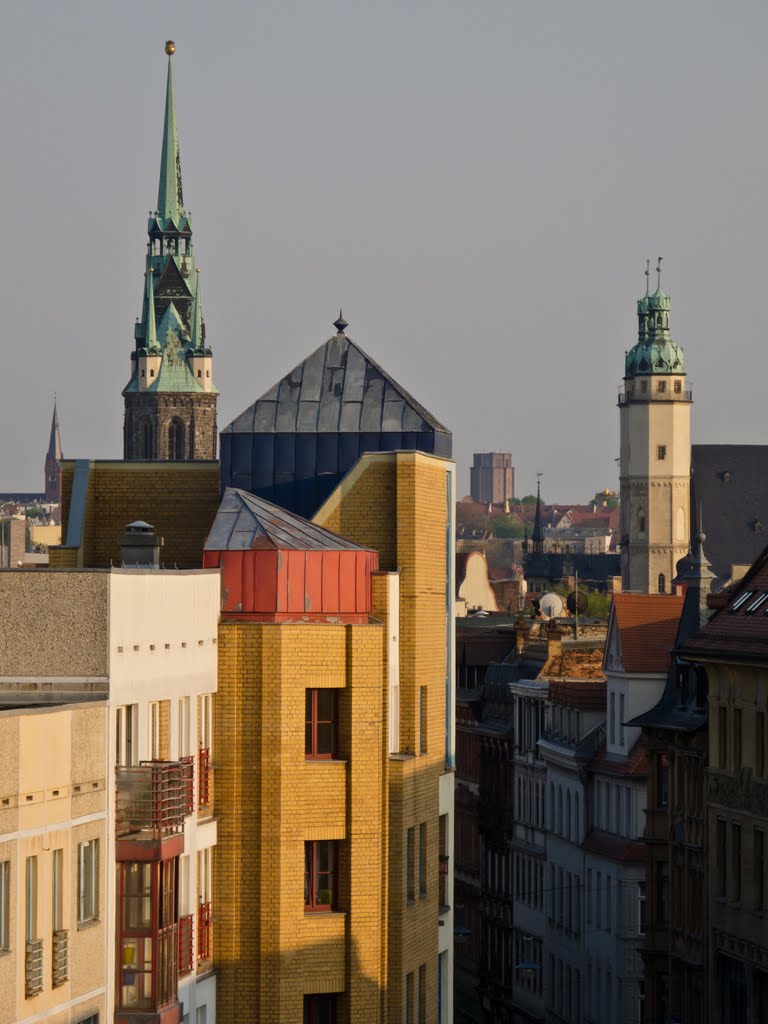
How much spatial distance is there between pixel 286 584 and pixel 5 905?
9.21 meters

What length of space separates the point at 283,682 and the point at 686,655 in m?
30.3

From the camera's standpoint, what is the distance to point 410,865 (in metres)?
42.7

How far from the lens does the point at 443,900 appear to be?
46.9 m

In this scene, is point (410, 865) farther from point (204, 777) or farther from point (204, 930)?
point (204, 777)

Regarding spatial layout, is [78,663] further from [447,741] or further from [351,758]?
[447,741]

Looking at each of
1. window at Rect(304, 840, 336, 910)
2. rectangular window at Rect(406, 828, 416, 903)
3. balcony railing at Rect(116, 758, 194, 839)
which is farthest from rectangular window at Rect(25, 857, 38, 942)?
rectangular window at Rect(406, 828, 416, 903)

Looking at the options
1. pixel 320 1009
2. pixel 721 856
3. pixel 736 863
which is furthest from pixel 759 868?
pixel 320 1009

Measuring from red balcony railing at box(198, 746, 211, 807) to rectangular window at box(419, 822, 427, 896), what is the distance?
6149 millimetres

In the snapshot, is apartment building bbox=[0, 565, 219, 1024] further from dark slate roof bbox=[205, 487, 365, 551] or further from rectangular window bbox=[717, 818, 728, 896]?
rectangular window bbox=[717, 818, 728, 896]

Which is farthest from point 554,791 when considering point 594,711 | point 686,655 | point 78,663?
point 78,663

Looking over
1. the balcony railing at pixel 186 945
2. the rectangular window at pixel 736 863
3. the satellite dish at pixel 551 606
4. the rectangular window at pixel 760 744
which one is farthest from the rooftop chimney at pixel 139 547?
the satellite dish at pixel 551 606

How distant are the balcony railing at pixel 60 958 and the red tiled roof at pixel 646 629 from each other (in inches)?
2089

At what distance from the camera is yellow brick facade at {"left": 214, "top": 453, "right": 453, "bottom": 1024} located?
3797 cm

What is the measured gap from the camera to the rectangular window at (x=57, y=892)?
31.2 metres
